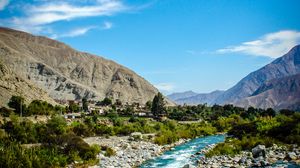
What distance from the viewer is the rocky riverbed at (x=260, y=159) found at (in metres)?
31.7

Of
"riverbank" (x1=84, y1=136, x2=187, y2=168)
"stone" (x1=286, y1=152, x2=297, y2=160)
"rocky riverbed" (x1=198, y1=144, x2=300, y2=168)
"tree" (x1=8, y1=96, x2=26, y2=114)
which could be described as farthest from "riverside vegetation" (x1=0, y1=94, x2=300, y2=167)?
"stone" (x1=286, y1=152, x2=297, y2=160)

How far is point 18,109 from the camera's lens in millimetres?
84250

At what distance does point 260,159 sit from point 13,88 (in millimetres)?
87331

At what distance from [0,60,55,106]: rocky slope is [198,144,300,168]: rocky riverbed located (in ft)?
231

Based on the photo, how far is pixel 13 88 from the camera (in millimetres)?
104812

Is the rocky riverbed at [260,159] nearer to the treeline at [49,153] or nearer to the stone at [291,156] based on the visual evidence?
the stone at [291,156]

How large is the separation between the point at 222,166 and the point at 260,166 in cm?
337

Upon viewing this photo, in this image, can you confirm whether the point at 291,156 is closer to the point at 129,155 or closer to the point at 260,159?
the point at 260,159

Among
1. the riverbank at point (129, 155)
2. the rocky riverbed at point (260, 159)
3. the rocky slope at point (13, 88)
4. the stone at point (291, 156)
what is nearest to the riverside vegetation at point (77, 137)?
the riverbank at point (129, 155)

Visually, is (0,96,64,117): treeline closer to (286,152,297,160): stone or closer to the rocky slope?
the rocky slope

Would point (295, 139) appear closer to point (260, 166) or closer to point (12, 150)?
point (260, 166)

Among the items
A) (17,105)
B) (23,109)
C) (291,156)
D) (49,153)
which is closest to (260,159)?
(291,156)

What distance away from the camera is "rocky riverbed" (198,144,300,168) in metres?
31.7

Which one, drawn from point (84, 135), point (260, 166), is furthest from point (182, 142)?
point (260, 166)
